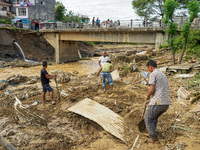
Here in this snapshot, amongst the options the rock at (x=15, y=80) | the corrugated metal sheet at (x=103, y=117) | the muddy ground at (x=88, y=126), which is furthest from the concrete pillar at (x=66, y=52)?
the corrugated metal sheet at (x=103, y=117)

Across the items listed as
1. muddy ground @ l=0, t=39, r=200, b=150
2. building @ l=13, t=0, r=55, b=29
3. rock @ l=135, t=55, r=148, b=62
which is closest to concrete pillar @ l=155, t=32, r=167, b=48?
rock @ l=135, t=55, r=148, b=62

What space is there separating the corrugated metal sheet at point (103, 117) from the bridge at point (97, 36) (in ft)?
43.2

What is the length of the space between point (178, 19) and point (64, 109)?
43.3 feet

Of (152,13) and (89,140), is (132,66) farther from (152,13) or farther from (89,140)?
(152,13)

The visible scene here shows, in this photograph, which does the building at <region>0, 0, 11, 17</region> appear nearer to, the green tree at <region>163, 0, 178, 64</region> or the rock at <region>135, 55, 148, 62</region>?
the rock at <region>135, 55, 148, 62</region>

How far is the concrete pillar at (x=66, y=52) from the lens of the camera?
82.0ft

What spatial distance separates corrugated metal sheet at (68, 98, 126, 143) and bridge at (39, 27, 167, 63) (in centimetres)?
1318

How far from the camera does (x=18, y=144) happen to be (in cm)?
367

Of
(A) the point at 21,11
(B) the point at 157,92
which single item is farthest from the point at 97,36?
(A) the point at 21,11

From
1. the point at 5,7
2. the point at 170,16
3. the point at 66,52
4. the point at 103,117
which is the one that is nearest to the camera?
the point at 103,117

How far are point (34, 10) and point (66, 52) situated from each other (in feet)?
69.7

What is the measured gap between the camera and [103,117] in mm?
4641

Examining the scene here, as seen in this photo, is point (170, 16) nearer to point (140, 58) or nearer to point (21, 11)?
point (140, 58)

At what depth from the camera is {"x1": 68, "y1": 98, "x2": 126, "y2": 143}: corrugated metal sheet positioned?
4.14m
